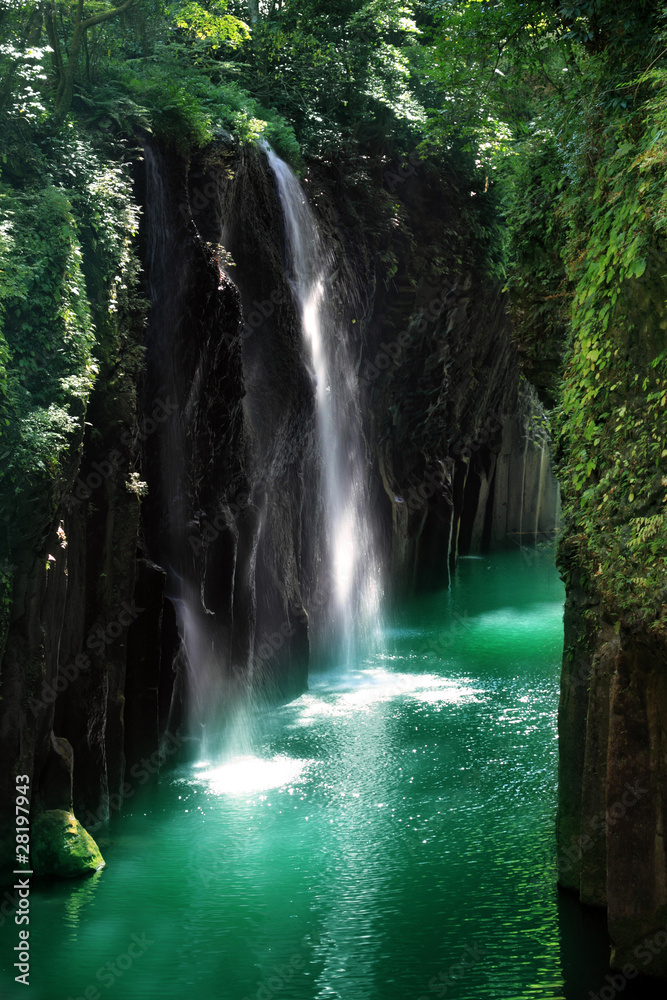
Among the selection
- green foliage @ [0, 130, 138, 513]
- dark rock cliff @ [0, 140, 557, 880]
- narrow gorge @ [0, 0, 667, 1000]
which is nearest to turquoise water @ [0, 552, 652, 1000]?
narrow gorge @ [0, 0, 667, 1000]

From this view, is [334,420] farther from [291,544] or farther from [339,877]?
[339,877]

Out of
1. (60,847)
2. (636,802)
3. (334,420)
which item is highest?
(334,420)

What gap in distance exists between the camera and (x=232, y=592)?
13.9 meters

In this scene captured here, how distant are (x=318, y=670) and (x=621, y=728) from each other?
11.6 m

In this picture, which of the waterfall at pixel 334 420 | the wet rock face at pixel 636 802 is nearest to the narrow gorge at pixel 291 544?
the wet rock face at pixel 636 802

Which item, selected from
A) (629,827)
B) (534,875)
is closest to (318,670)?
(534,875)

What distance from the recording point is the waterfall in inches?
665

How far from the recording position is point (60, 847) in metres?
9.01

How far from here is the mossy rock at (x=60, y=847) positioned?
892 cm

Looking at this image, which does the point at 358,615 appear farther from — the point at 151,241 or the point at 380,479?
the point at 151,241

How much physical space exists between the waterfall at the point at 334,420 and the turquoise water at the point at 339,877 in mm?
5040

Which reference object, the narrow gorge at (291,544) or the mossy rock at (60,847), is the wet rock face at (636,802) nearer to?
the narrow gorge at (291,544)

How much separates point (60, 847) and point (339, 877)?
2.69 meters

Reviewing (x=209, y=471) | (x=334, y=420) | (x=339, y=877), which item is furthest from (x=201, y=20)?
(x=339, y=877)
